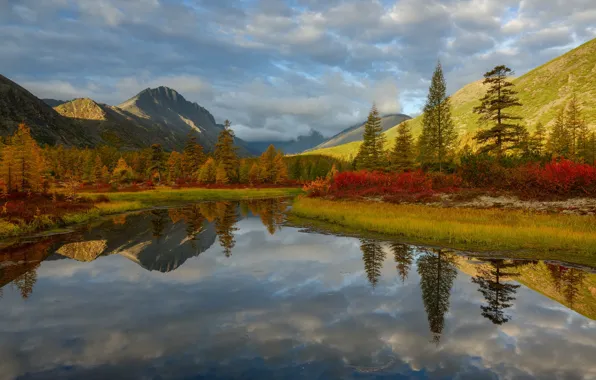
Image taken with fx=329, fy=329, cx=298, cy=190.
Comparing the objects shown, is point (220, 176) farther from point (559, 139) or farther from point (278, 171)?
point (559, 139)

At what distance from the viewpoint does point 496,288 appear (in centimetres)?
1149

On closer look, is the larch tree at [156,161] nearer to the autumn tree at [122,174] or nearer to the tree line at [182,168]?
the tree line at [182,168]

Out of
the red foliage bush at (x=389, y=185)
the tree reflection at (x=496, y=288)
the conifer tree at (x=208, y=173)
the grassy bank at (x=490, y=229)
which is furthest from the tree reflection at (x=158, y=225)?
the conifer tree at (x=208, y=173)

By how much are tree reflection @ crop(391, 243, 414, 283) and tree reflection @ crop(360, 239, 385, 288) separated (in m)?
0.70

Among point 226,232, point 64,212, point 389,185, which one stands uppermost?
point 389,185

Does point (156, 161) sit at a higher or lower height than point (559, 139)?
lower

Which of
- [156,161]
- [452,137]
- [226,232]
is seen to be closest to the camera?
[226,232]

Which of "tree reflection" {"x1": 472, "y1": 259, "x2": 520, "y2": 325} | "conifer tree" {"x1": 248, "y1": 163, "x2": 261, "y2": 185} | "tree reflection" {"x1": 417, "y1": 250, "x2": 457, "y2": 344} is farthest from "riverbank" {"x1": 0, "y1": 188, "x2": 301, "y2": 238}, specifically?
"conifer tree" {"x1": 248, "y1": 163, "x2": 261, "y2": 185}

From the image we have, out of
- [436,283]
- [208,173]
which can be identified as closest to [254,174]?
[208,173]

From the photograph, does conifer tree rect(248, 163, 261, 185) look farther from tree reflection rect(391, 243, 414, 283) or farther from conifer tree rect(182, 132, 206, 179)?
tree reflection rect(391, 243, 414, 283)

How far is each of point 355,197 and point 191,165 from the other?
218 ft

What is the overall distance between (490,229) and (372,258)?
7.43m

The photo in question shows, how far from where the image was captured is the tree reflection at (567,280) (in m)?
10.5

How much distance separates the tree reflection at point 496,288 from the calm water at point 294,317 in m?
0.06
